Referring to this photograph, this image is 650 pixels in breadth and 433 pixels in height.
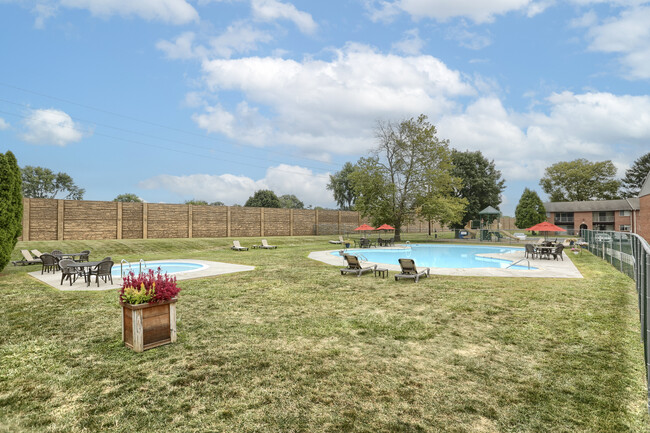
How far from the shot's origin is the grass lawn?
3432 mm

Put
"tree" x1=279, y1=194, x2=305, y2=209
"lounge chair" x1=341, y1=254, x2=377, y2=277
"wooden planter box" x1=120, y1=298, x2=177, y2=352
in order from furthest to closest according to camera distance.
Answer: "tree" x1=279, y1=194, x2=305, y2=209 < "lounge chair" x1=341, y1=254, x2=377, y2=277 < "wooden planter box" x1=120, y1=298, x2=177, y2=352

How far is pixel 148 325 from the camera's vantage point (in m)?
5.25

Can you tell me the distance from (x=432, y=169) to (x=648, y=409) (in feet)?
103

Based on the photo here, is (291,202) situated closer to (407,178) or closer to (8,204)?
(407,178)

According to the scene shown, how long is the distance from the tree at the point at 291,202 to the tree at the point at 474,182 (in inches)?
2583

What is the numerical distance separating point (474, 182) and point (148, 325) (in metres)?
42.3

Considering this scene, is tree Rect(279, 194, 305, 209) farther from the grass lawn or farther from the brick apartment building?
the grass lawn

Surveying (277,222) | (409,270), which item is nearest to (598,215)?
(277,222)

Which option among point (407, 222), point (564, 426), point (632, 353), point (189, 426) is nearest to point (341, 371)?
point (189, 426)

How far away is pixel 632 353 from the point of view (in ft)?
16.6

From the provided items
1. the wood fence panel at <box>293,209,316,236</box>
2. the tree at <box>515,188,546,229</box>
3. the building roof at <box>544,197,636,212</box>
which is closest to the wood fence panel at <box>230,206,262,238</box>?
the wood fence panel at <box>293,209,316,236</box>

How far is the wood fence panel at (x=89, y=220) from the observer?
85.3ft

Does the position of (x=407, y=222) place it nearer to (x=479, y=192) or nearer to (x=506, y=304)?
(x=479, y=192)

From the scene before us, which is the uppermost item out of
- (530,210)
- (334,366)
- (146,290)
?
(530,210)
